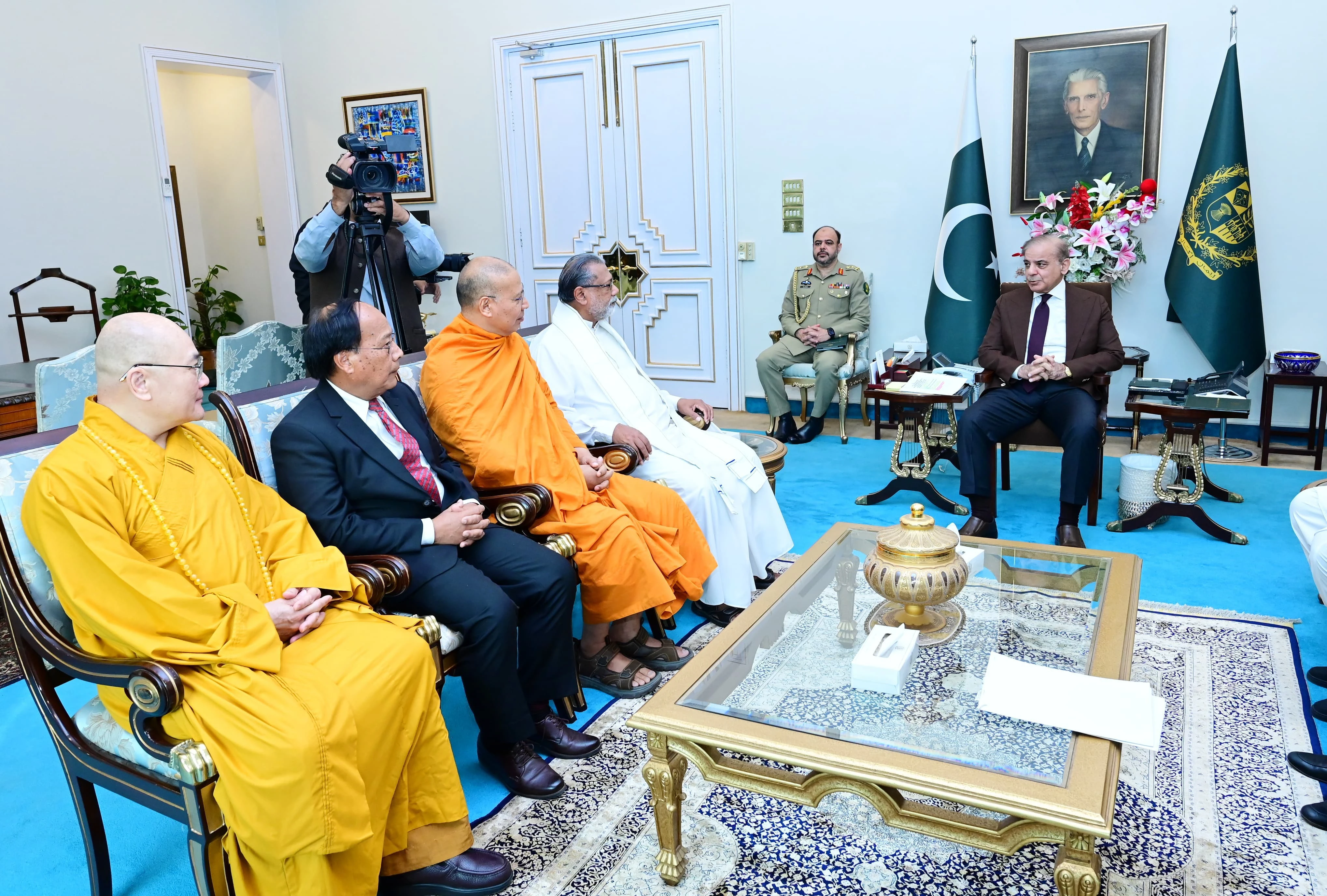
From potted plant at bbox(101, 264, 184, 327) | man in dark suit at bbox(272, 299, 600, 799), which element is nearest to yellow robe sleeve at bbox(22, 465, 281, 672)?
man in dark suit at bbox(272, 299, 600, 799)

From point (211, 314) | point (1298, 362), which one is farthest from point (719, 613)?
point (211, 314)

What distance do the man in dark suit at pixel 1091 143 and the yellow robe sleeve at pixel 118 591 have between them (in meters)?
4.83

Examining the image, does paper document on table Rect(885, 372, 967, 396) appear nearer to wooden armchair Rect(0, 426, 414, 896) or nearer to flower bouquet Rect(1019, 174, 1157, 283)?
flower bouquet Rect(1019, 174, 1157, 283)

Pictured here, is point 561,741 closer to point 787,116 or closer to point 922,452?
point 922,452

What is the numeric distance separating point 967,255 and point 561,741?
12.8 ft

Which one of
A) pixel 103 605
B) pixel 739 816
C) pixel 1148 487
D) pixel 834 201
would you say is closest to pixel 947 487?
pixel 1148 487

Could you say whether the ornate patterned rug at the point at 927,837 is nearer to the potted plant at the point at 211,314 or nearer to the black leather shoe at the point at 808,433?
the black leather shoe at the point at 808,433

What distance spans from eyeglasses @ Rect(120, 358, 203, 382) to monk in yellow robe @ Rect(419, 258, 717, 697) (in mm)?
929

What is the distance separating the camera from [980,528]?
3812 mm

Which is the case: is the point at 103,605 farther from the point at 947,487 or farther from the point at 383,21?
the point at 383,21

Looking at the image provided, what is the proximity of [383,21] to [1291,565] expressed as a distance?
638cm

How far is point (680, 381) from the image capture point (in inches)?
257

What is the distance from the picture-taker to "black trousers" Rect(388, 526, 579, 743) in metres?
2.20

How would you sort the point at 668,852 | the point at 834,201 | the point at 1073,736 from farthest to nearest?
1. the point at 834,201
2. the point at 668,852
3. the point at 1073,736
